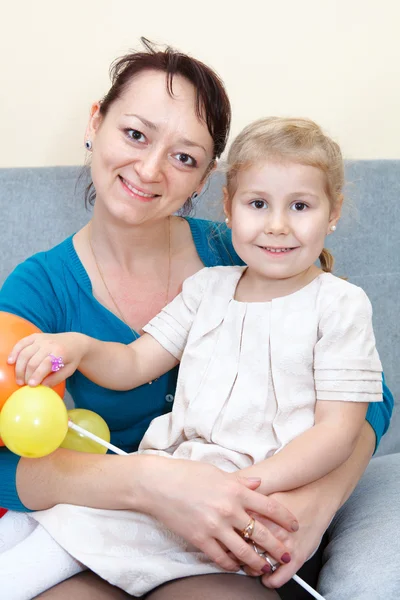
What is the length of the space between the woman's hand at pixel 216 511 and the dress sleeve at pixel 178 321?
331 millimetres

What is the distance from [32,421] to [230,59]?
137 centimetres

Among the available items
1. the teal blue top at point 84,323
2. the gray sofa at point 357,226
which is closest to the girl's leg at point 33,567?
the teal blue top at point 84,323

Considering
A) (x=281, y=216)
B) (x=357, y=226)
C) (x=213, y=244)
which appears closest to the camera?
(x=281, y=216)

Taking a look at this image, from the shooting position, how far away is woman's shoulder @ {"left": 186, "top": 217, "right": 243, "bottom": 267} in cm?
181

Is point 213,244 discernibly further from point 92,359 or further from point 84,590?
point 84,590

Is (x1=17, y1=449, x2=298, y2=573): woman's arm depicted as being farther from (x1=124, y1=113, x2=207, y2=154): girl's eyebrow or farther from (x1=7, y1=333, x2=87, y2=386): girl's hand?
(x1=124, y1=113, x2=207, y2=154): girl's eyebrow

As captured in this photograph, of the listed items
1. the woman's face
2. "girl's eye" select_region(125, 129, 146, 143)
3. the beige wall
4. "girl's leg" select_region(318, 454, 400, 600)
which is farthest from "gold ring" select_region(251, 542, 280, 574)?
the beige wall

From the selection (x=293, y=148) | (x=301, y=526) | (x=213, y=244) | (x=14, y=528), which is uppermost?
(x=293, y=148)

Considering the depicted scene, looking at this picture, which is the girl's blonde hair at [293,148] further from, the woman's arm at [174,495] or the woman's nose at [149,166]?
the woman's arm at [174,495]

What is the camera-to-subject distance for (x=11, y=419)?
1196 mm

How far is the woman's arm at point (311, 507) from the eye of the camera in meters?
1.28

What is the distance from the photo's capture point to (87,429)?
1416 mm

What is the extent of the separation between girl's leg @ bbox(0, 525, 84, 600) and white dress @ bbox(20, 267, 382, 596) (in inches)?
0.9

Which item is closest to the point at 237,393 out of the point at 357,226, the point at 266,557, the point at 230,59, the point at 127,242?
the point at 266,557
